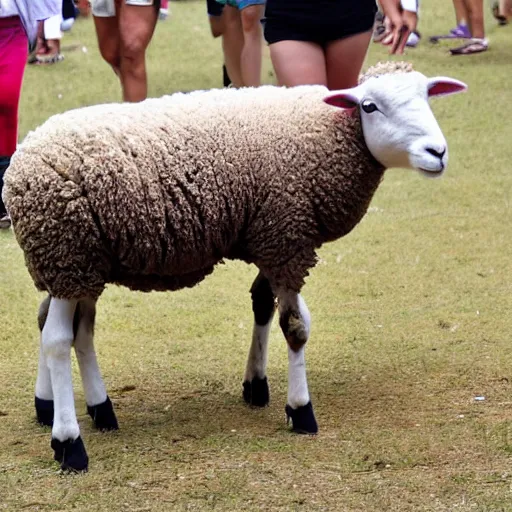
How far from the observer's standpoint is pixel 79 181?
3768 millimetres

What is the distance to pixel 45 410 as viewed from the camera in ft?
13.9

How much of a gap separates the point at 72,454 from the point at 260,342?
94cm

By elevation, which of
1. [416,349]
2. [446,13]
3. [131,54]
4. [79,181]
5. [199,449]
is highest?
[79,181]

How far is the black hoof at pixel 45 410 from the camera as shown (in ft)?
13.9

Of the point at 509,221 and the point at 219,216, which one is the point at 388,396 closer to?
the point at 219,216

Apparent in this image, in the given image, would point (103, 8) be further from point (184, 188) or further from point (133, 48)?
point (184, 188)

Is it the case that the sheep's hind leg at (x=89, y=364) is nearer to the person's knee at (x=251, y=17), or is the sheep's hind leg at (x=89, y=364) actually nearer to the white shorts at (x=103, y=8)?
the white shorts at (x=103, y=8)

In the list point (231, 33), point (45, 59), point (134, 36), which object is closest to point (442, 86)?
point (134, 36)

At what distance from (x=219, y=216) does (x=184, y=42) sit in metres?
8.69

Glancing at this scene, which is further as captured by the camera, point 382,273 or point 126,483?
point 382,273

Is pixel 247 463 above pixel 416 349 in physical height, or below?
above

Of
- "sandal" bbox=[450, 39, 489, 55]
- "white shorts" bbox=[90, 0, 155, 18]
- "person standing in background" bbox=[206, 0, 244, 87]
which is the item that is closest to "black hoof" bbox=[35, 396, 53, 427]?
"white shorts" bbox=[90, 0, 155, 18]

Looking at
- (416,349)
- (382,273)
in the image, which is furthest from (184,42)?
(416,349)

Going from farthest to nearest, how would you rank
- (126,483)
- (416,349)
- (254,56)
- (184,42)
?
(184,42), (254,56), (416,349), (126,483)
